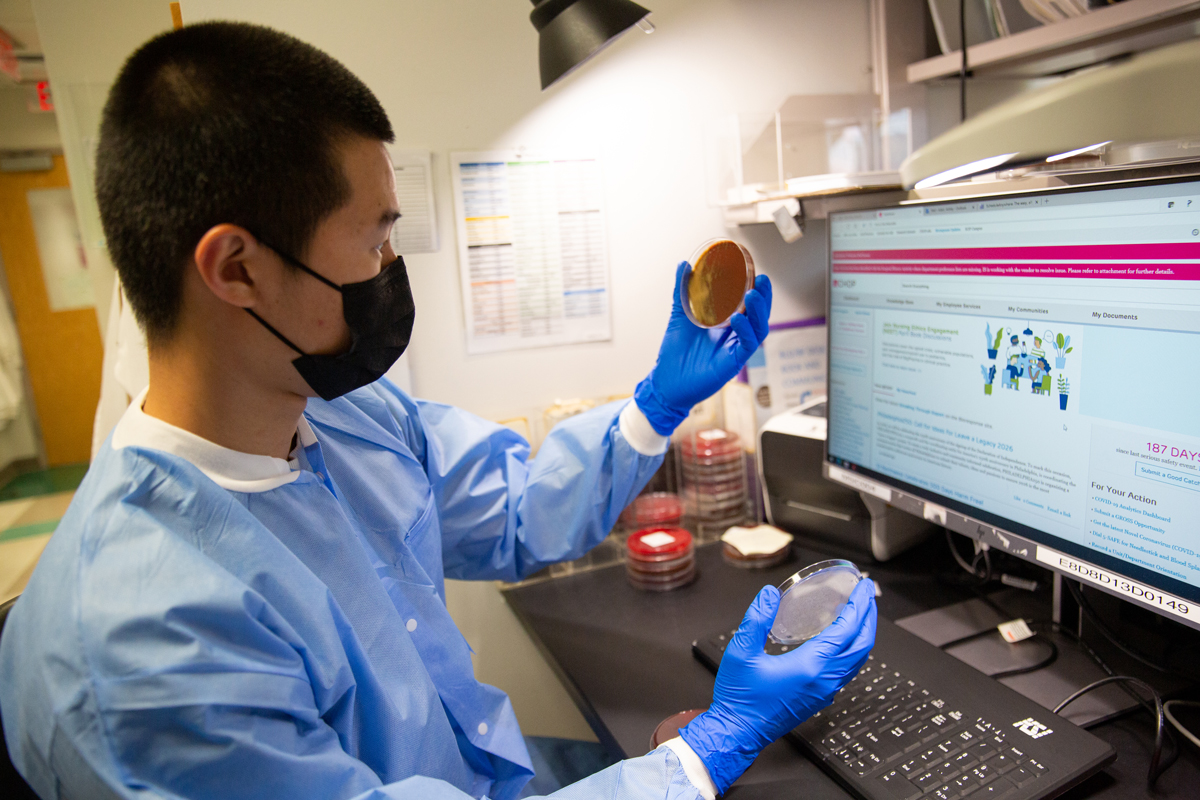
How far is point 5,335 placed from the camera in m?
1.96

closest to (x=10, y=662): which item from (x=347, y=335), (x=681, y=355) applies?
(x=347, y=335)

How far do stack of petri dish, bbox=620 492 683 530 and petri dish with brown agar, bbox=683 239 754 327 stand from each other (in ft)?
1.70

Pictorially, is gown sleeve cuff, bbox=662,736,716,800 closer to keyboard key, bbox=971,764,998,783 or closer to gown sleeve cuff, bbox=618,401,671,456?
keyboard key, bbox=971,764,998,783

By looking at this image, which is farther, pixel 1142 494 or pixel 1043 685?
pixel 1043 685

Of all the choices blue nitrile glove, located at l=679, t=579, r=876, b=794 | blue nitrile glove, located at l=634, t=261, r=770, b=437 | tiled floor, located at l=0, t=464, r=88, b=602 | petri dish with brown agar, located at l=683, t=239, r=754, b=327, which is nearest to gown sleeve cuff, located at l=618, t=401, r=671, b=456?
blue nitrile glove, located at l=634, t=261, r=770, b=437

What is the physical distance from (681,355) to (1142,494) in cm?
64

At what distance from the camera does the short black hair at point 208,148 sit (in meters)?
0.71

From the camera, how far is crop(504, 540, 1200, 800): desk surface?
839mm

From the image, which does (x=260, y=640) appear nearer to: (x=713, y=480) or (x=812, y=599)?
(x=812, y=599)

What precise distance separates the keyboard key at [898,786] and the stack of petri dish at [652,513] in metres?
0.78

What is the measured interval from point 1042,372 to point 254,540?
0.97 metres

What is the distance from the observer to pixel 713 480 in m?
1.59

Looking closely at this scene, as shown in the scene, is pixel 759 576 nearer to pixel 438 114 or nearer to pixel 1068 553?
pixel 1068 553

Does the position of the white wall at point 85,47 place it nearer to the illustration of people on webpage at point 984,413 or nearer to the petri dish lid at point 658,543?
the petri dish lid at point 658,543
